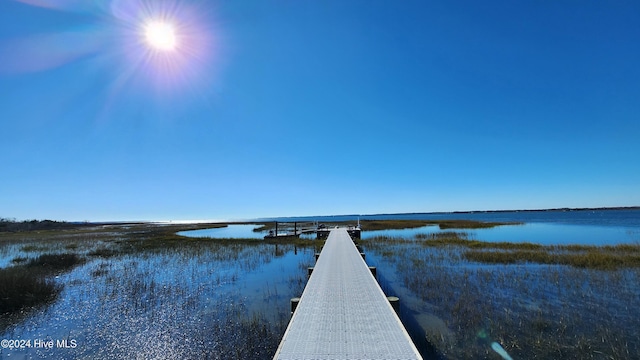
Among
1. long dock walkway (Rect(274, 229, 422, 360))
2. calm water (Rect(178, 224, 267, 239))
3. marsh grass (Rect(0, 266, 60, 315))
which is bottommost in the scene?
calm water (Rect(178, 224, 267, 239))

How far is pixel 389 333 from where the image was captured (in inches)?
228

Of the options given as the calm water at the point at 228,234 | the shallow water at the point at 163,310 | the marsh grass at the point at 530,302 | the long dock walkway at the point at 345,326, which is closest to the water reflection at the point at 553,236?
the marsh grass at the point at 530,302

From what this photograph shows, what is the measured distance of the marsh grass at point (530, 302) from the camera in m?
7.48

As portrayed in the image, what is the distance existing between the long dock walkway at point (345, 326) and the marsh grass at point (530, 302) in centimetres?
228

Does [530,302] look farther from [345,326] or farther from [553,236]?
[553,236]

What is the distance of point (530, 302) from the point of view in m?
10.6

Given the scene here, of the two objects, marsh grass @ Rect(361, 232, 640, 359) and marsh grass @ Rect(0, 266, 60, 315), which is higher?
marsh grass @ Rect(0, 266, 60, 315)

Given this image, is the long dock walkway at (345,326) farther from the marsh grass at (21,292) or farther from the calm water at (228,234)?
the calm water at (228,234)

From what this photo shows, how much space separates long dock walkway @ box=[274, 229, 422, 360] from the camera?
16.7ft

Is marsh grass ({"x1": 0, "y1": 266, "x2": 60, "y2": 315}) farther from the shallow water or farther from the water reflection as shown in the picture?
the water reflection

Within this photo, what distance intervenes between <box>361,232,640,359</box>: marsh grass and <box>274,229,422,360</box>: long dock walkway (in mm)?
2283

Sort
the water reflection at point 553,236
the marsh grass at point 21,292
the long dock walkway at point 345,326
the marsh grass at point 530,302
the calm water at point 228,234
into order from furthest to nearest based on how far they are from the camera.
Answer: the calm water at point 228,234
the water reflection at point 553,236
the marsh grass at point 21,292
the marsh grass at point 530,302
the long dock walkway at point 345,326

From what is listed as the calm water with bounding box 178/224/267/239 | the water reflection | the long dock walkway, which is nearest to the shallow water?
the long dock walkway

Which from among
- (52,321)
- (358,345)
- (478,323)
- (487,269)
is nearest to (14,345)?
(52,321)
